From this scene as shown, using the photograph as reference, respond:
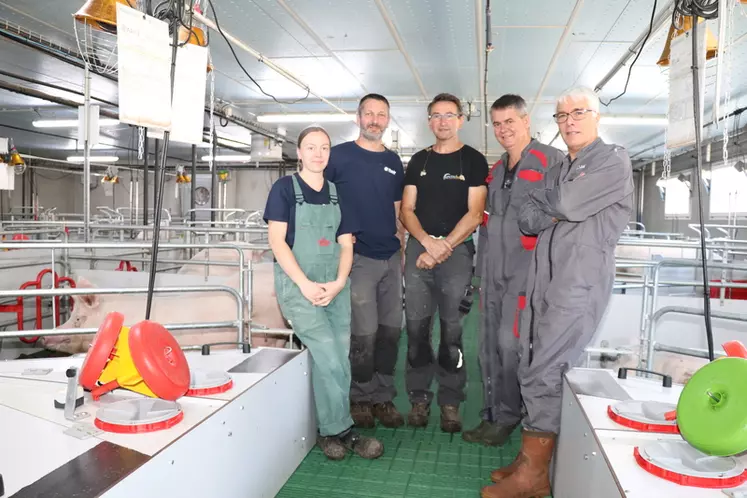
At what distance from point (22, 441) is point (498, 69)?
709 centimetres

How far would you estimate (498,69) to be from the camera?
7379 millimetres

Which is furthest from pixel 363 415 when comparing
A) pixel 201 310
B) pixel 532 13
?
pixel 532 13

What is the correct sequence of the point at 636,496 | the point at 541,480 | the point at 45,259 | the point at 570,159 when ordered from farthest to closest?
1. the point at 45,259
2. the point at 570,159
3. the point at 541,480
4. the point at 636,496

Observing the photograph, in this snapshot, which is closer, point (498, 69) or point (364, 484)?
point (364, 484)

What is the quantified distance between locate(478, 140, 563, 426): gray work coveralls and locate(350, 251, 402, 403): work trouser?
505 millimetres

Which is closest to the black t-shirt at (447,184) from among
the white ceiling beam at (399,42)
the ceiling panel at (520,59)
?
the white ceiling beam at (399,42)

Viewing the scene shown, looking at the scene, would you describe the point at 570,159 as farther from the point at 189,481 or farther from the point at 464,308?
the point at 189,481

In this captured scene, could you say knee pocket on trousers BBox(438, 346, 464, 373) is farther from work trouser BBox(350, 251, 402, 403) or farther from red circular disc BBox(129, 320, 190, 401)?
red circular disc BBox(129, 320, 190, 401)

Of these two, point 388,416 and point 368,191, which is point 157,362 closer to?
point 368,191

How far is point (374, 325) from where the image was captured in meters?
3.04

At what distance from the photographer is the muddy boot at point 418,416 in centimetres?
319

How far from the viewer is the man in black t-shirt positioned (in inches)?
121

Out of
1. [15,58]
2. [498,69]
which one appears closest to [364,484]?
[498,69]

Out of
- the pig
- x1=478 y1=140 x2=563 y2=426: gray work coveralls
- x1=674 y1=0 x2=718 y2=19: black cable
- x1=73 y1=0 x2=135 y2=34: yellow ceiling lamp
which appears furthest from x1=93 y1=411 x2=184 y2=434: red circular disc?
the pig
